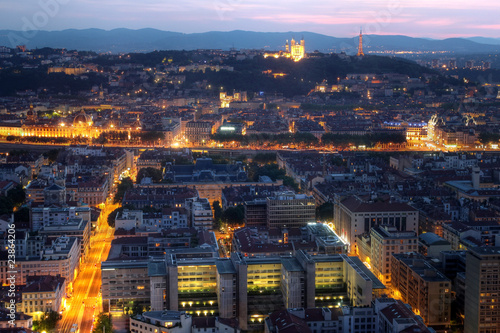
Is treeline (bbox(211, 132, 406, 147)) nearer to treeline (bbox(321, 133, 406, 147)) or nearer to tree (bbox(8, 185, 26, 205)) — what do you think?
treeline (bbox(321, 133, 406, 147))

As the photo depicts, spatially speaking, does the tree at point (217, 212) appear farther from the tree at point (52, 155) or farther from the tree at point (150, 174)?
the tree at point (52, 155)

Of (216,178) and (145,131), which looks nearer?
(216,178)

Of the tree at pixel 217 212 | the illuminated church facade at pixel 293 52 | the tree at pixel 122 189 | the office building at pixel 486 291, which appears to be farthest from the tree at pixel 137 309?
the illuminated church facade at pixel 293 52

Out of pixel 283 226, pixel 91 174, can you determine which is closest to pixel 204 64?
pixel 91 174

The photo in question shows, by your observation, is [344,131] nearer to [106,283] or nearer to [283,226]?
[283,226]

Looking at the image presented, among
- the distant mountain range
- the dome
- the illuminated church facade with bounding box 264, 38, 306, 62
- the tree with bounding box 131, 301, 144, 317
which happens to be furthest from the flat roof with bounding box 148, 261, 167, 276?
the distant mountain range

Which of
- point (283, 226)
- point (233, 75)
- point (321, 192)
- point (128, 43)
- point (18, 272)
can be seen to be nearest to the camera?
point (18, 272)
